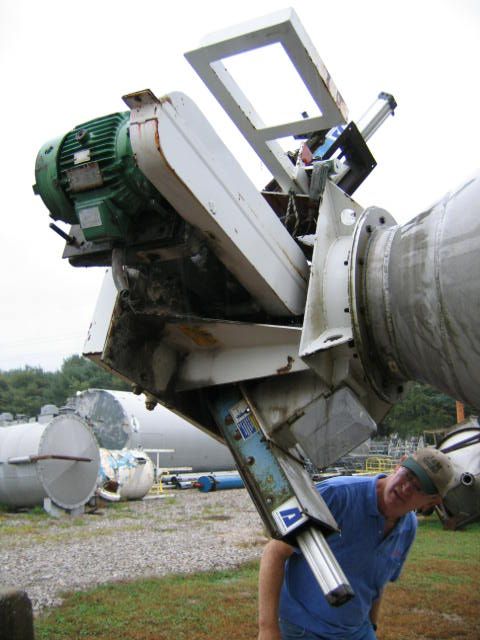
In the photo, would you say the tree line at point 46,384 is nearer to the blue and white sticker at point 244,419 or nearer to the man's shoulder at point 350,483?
the man's shoulder at point 350,483

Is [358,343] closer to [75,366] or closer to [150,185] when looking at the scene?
[150,185]

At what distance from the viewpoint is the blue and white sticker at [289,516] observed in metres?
1.92

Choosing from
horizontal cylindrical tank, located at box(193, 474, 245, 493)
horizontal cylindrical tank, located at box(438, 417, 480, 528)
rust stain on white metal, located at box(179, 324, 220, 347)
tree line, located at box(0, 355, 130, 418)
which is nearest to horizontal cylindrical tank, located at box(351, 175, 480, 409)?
horizontal cylindrical tank, located at box(438, 417, 480, 528)

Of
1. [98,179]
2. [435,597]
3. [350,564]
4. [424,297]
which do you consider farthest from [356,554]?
[435,597]

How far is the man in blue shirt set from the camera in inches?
88.3

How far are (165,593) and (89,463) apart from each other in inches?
271

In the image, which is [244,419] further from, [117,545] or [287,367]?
[117,545]

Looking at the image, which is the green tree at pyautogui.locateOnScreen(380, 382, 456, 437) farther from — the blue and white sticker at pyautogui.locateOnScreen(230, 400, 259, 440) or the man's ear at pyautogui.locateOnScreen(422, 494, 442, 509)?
the blue and white sticker at pyautogui.locateOnScreen(230, 400, 259, 440)

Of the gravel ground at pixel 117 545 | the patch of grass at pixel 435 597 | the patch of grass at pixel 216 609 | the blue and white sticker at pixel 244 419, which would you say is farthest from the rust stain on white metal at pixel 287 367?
the gravel ground at pixel 117 545

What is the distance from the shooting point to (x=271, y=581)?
90.4 inches

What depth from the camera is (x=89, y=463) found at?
1216 centimetres

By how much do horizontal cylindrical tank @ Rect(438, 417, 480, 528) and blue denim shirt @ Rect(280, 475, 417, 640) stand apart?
371 mm

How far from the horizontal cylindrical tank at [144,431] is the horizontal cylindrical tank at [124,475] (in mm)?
1619

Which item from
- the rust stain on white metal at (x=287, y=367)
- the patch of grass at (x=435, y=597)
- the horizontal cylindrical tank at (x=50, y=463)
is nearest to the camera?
the rust stain on white metal at (x=287, y=367)
